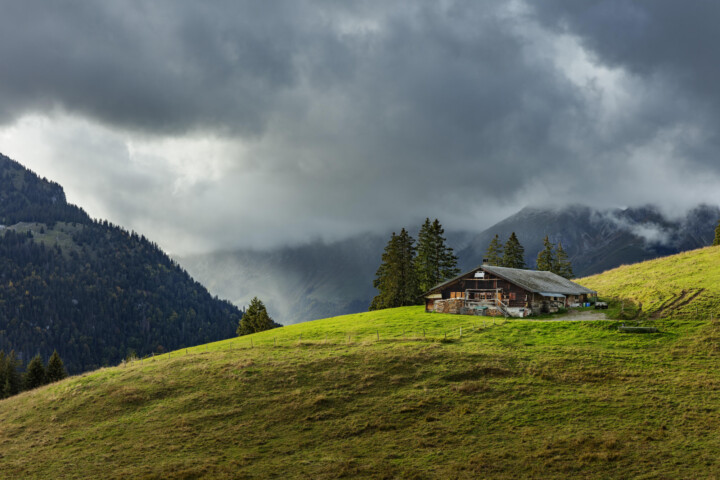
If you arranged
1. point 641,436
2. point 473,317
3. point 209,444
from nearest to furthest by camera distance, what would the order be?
point 641,436 < point 209,444 < point 473,317

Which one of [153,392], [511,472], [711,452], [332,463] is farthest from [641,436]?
[153,392]

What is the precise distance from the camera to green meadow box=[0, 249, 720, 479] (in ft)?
81.1

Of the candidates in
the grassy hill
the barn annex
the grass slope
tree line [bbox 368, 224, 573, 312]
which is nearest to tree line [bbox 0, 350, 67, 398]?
the grassy hill

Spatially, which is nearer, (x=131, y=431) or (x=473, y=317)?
(x=131, y=431)

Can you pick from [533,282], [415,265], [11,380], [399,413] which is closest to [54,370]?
[11,380]

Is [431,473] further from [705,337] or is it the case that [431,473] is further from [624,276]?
[624,276]

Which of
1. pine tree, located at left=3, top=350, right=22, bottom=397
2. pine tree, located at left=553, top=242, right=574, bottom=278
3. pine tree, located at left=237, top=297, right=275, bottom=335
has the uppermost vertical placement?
pine tree, located at left=553, top=242, right=574, bottom=278

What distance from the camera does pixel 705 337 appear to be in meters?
43.5

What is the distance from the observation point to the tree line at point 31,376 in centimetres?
7625

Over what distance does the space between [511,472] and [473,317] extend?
44.5 m

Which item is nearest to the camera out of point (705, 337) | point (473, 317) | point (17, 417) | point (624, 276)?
point (17, 417)

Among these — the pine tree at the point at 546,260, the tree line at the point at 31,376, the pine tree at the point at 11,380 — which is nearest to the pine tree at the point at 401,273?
the pine tree at the point at 546,260

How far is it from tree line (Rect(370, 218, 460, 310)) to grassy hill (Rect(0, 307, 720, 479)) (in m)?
41.1

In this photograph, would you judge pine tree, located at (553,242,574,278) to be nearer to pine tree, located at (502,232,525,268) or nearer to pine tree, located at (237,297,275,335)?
pine tree, located at (502,232,525,268)
